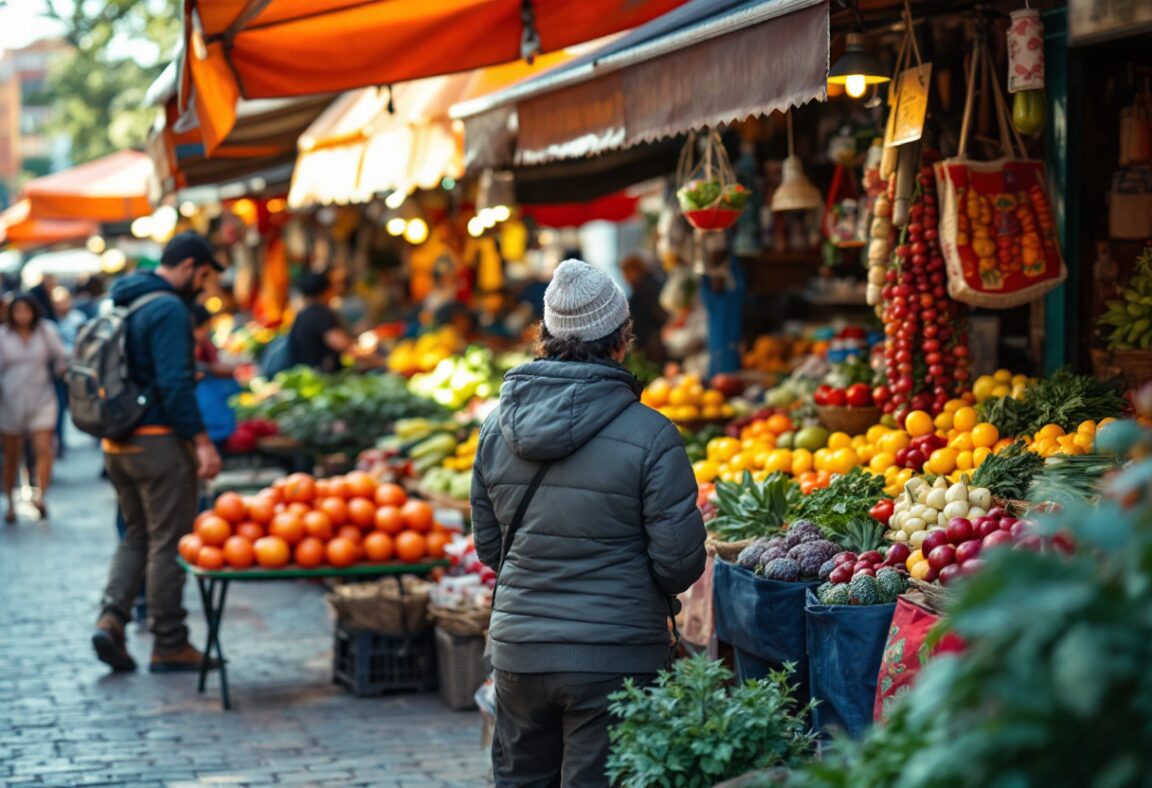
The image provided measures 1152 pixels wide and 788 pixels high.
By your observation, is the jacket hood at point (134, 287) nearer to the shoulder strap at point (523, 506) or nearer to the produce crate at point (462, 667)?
the produce crate at point (462, 667)

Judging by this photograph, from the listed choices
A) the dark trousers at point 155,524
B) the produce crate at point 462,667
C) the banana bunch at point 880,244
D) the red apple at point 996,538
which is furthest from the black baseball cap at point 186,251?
the red apple at point 996,538

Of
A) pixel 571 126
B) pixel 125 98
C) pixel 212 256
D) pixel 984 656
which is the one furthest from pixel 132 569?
pixel 125 98

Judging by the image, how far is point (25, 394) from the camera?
42.7 ft

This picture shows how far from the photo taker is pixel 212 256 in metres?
7.58

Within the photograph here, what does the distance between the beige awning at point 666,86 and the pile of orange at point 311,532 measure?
76.8 inches

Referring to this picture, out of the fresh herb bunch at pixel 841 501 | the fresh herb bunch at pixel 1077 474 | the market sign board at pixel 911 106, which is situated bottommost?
the fresh herb bunch at pixel 841 501

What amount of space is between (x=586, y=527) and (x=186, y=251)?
445 cm

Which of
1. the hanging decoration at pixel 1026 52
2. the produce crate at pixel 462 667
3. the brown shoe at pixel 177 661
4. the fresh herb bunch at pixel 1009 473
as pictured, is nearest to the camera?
the fresh herb bunch at pixel 1009 473

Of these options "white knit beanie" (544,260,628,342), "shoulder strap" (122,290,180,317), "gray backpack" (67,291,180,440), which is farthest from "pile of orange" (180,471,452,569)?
"white knit beanie" (544,260,628,342)

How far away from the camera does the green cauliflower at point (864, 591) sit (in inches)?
171

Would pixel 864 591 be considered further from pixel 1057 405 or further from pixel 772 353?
pixel 772 353

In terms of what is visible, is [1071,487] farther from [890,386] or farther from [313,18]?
[313,18]

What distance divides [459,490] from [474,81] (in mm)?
2719

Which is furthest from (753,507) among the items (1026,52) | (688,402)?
(688,402)
